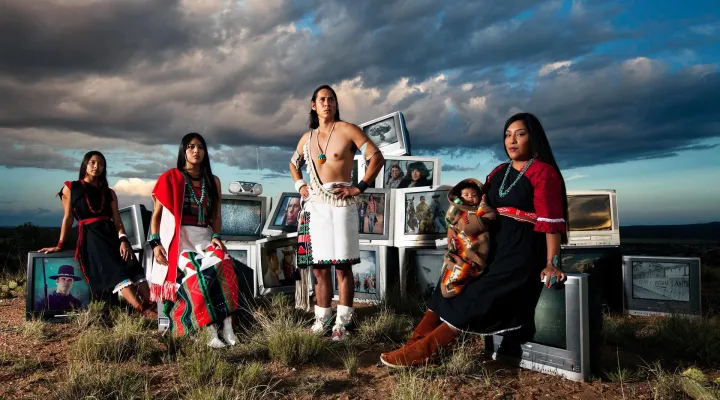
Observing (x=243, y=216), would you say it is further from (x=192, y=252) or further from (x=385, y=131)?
(x=192, y=252)

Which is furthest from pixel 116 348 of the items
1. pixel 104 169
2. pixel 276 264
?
pixel 276 264

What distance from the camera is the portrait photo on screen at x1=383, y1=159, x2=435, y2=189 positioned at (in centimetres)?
776

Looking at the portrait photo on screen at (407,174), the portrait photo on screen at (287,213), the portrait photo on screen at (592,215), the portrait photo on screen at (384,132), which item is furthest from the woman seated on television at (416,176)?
the portrait photo on screen at (592,215)

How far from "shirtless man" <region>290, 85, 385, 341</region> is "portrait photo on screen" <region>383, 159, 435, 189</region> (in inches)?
110

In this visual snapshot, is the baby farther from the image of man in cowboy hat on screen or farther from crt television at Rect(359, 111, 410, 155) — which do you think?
the image of man in cowboy hat on screen

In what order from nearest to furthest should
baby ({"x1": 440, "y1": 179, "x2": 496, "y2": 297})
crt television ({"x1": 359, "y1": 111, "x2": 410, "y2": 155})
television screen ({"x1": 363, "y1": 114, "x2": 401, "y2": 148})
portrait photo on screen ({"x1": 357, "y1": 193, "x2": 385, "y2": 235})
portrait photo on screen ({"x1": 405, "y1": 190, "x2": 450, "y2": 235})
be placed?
1. baby ({"x1": 440, "y1": 179, "x2": 496, "y2": 297})
2. portrait photo on screen ({"x1": 405, "y1": 190, "x2": 450, "y2": 235})
3. portrait photo on screen ({"x1": 357, "y1": 193, "x2": 385, "y2": 235})
4. crt television ({"x1": 359, "y1": 111, "x2": 410, "y2": 155})
5. television screen ({"x1": 363, "y1": 114, "x2": 401, "y2": 148})

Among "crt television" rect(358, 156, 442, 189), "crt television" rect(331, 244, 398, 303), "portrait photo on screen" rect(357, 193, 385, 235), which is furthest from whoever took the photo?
"crt television" rect(358, 156, 442, 189)

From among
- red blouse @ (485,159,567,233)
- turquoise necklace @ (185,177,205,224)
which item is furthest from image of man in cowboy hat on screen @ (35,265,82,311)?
red blouse @ (485,159,567,233)

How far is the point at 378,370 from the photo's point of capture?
398 cm

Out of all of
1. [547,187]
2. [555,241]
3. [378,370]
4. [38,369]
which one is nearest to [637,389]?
[555,241]

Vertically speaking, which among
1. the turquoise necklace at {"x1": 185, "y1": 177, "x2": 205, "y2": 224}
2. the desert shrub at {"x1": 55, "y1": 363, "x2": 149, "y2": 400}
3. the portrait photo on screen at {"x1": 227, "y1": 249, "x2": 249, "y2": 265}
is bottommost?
the desert shrub at {"x1": 55, "y1": 363, "x2": 149, "y2": 400}

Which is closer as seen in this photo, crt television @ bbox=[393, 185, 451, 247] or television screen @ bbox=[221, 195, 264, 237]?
crt television @ bbox=[393, 185, 451, 247]

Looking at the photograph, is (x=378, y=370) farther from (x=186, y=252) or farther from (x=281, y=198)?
(x=281, y=198)

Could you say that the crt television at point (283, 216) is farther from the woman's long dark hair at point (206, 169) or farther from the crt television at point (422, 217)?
the woman's long dark hair at point (206, 169)
